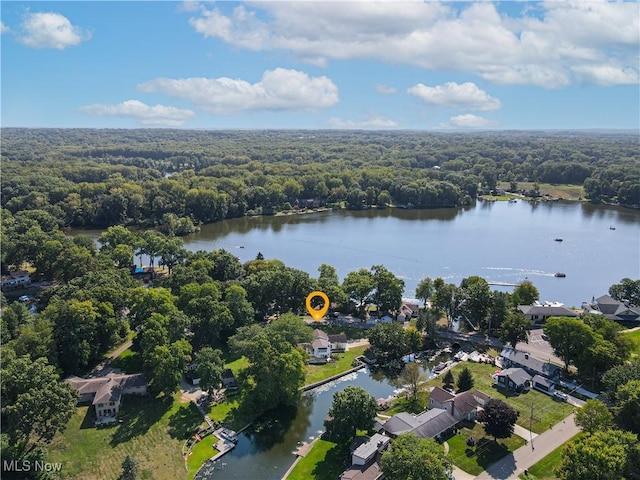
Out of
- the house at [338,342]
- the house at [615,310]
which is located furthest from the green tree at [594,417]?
the house at [615,310]

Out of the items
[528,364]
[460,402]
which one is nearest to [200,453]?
[460,402]

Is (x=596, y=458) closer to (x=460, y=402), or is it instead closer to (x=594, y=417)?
(x=594, y=417)

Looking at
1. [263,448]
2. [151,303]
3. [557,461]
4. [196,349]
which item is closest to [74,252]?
[151,303]

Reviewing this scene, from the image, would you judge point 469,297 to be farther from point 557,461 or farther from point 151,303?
point 151,303

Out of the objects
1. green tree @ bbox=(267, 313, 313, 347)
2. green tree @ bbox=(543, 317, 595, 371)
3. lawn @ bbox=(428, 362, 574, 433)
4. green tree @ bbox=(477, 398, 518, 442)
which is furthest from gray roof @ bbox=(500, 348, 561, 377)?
green tree @ bbox=(267, 313, 313, 347)

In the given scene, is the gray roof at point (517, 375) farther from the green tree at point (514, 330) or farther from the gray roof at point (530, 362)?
the green tree at point (514, 330)
